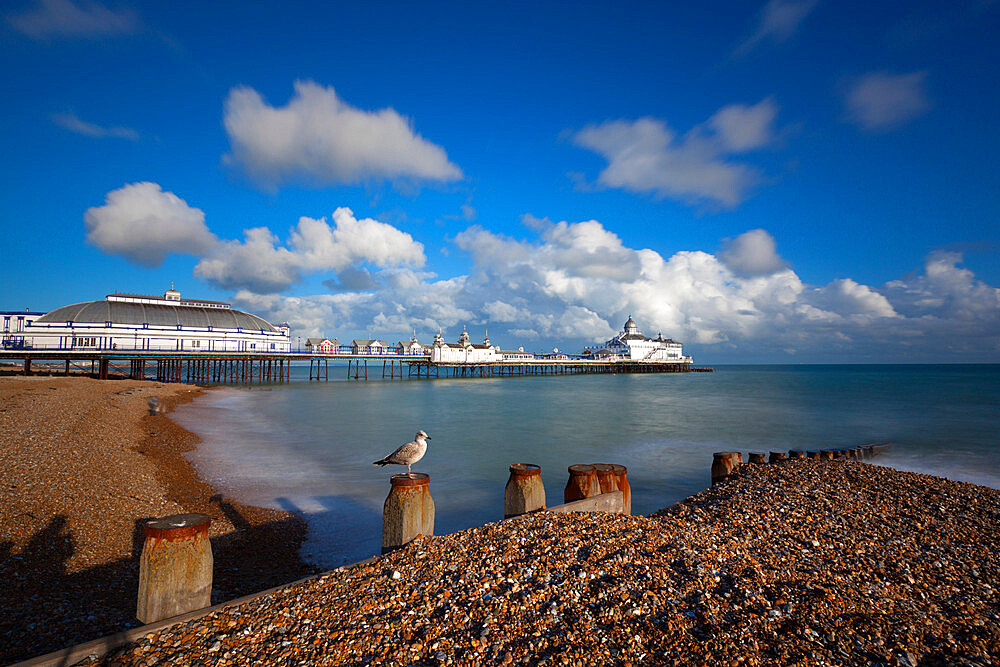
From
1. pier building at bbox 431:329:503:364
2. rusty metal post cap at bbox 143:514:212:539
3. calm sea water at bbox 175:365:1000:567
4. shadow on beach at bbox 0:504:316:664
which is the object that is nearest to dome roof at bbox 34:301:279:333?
pier building at bbox 431:329:503:364

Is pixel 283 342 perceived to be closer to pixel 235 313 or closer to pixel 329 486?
pixel 235 313

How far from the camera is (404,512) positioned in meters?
5.21

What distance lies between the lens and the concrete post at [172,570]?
3.77 metres

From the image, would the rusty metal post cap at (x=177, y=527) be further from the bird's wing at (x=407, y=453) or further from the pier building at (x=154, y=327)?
the pier building at (x=154, y=327)

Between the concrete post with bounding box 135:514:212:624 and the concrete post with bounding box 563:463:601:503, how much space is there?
4923mm

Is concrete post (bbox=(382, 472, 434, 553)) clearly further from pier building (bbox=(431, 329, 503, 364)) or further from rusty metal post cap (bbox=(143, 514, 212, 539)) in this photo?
pier building (bbox=(431, 329, 503, 364))

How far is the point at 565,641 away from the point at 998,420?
134 ft

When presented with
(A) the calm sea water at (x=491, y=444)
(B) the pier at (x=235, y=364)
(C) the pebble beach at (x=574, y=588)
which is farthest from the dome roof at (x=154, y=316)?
(C) the pebble beach at (x=574, y=588)

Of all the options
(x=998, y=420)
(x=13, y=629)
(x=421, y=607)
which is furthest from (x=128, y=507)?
(x=998, y=420)

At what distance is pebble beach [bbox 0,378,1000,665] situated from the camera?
12.3 ft

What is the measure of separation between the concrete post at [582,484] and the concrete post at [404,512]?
283 cm

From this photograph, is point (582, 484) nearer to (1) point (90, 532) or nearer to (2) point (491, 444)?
(1) point (90, 532)

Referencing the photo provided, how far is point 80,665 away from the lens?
3297 mm

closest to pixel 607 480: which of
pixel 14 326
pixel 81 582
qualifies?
pixel 81 582
